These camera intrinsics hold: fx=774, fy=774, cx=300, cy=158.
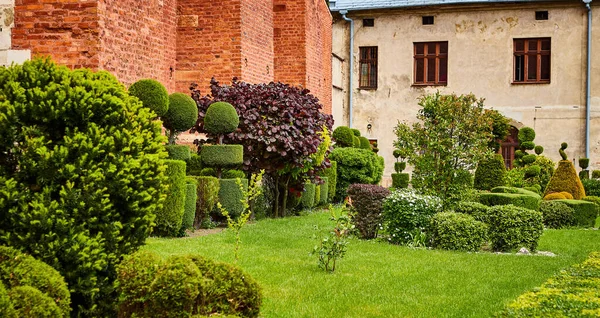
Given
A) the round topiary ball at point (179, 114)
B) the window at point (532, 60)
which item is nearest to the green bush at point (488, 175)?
the round topiary ball at point (179, 114)

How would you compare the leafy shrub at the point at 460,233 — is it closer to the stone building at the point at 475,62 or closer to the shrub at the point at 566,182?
the shrub at the point at 566,182

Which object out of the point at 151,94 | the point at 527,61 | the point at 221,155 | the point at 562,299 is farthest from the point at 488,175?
the point at 562,299

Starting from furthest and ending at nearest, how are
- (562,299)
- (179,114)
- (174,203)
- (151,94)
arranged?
(179,114)
(174,203)
(151,94)
(562,299)

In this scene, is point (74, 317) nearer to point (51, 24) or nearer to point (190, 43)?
point (51, 24)

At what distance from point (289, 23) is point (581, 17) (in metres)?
13.7

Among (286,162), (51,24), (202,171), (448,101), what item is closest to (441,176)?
(448,101)

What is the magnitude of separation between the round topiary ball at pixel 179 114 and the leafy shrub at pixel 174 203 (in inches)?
42.8

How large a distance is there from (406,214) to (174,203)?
332cm

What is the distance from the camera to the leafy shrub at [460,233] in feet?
35.2

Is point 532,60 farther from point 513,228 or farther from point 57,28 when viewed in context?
point 57,28

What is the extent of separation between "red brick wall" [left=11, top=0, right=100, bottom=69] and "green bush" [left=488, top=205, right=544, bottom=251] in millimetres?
6105

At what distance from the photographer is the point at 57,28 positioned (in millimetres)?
10336

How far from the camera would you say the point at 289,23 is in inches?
803

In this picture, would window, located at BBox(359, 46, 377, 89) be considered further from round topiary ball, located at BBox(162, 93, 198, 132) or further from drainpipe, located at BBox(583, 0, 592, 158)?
round topiary ball, located at BBox(162, 93, 198, 132)
